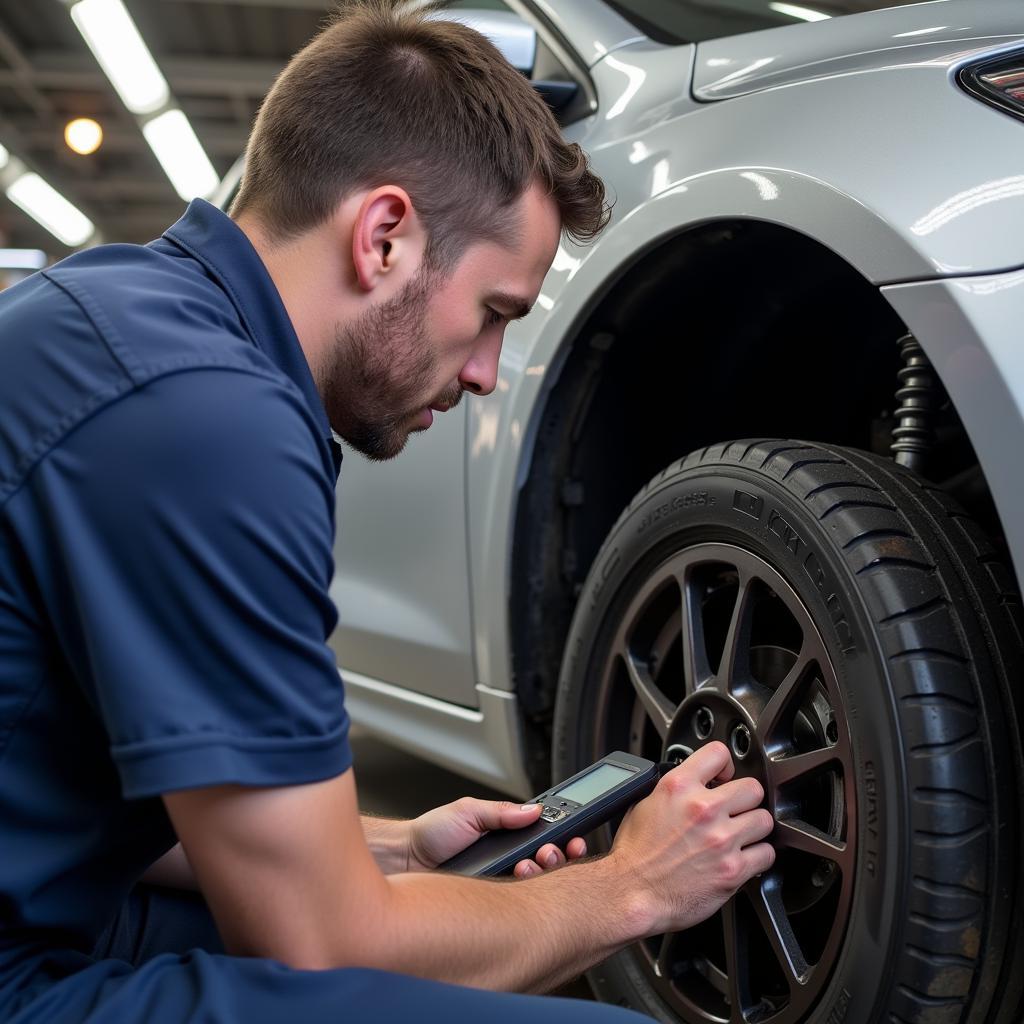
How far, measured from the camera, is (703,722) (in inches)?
48.7

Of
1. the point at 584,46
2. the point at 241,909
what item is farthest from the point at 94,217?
the point at 241,909

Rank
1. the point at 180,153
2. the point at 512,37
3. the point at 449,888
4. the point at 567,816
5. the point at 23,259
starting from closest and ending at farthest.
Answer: the point at 449,888, the point at 567,816, the point at 512,37, the point at 180,153, the point at 23,259

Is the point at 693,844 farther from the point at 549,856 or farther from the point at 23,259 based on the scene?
the point at 23,259

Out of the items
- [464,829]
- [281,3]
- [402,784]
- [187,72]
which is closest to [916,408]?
[464,829]

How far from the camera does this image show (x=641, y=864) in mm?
1073

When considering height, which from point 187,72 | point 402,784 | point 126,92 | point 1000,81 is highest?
point 1000,81

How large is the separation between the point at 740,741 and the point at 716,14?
3.16 feet

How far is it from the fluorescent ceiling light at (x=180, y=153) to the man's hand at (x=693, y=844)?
7.61m

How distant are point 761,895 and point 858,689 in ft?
0.84

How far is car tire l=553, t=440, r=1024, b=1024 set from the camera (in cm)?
97

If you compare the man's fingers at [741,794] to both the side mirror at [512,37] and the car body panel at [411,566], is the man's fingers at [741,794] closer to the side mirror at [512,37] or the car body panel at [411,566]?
the car body panel at [411,566]

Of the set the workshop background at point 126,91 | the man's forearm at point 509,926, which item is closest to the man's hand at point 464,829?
the man's forearm at point 509,926

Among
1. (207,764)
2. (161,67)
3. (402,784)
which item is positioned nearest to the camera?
(207,764)

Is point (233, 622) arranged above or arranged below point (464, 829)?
above
